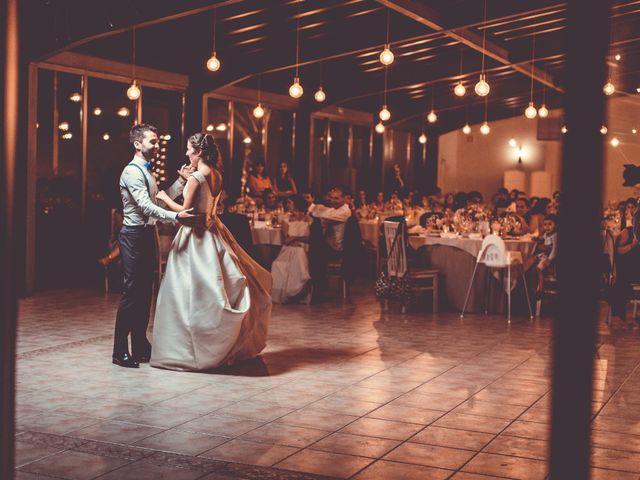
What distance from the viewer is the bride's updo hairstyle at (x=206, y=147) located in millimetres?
5512

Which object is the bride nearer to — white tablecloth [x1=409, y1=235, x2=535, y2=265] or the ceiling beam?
white tablecloth [x1=409, y1=235, x2=535, y2=265]

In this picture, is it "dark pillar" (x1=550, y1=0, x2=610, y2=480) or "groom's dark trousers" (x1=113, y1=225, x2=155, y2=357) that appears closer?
"dark pillar" (x1=550, y1=0, x2=610, y2=480)

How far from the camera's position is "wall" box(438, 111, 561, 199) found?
21453mm

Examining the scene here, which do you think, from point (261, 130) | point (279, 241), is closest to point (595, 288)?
point (279, 241)

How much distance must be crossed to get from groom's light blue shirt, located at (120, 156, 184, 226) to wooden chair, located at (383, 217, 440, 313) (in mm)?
3263

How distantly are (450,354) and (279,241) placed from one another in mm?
3746

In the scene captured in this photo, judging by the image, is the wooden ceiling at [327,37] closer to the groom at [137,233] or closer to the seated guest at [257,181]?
the seated guest at [257,181]

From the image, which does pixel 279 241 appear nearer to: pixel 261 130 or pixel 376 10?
pixel 376 10

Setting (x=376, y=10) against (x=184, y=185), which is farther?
(x=376, y=10)

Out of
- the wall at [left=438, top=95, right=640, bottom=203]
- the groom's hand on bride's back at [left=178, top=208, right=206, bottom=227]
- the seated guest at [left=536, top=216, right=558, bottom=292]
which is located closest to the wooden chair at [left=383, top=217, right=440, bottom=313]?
the seated guest at [left=536, top=216, right=558, bottom=292]

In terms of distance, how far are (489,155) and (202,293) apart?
57.2ft

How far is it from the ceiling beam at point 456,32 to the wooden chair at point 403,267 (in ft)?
8.54

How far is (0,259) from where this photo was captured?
1.71 m

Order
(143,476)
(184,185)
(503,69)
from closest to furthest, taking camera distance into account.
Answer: (143,476) → (184,185) → (503,69)
